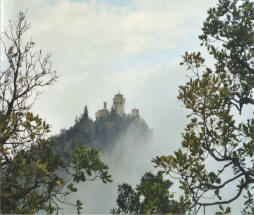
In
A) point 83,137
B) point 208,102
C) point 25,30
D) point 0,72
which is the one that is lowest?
point 208,102

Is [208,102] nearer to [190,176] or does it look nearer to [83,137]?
[190,176]

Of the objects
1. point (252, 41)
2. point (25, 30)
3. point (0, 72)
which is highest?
point (252, 41)

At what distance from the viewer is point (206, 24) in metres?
11.2

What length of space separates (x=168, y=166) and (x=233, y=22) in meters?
5.93

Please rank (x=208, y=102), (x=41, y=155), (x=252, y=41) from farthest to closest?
(x=252, y=41) → (x=208, y=102) → (x=41, y=155)

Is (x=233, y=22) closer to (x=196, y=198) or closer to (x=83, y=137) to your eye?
(x=196, y=198)

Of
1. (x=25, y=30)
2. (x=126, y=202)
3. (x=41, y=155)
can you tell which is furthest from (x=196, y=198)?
(x=126, y=202)

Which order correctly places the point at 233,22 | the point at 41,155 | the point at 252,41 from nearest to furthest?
the point at 41,155
the point at 252,41
the point at 233,22

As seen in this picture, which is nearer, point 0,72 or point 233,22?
point 0,72

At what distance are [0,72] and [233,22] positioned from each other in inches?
304

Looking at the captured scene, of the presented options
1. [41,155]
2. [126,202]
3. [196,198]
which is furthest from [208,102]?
[126,202]

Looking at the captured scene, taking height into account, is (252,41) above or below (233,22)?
below

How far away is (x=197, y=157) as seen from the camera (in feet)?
24.5

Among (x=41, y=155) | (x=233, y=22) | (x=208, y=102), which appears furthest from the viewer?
(x=233, y=22)
